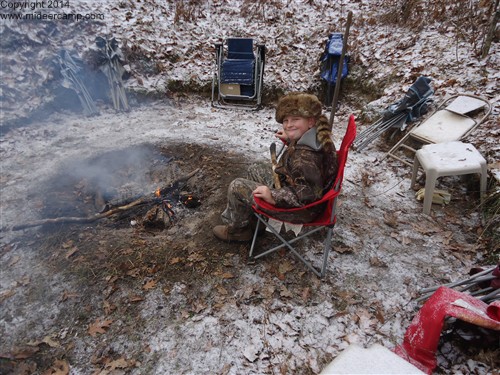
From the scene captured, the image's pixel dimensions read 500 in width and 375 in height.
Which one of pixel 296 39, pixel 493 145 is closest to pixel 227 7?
pixel 296 39

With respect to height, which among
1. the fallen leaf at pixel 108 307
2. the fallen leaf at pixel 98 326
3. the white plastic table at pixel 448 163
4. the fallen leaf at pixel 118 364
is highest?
the white plastic table at pixel 448 163

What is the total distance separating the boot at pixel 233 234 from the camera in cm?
343

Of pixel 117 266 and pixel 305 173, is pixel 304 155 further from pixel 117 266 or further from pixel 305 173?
pixel 117 266

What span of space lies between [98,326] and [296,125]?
2510 mm

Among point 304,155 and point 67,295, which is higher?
point 304,155

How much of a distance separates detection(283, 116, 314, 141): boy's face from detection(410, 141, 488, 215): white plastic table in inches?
83.5

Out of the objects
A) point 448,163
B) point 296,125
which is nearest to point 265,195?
point 296,125

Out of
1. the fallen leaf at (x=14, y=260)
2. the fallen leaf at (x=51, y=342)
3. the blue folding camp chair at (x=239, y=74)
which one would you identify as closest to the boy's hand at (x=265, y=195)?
the fallen leaf at (x=51, y=342)

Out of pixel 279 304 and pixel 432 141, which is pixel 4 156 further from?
pixel 432 141

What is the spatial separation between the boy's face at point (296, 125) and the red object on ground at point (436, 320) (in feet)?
5.61

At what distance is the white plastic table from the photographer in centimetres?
372

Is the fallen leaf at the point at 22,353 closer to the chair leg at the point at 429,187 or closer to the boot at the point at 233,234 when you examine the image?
the boot at the point at 233,234

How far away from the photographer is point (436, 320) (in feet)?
6.97

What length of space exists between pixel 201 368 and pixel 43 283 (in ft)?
6.10
